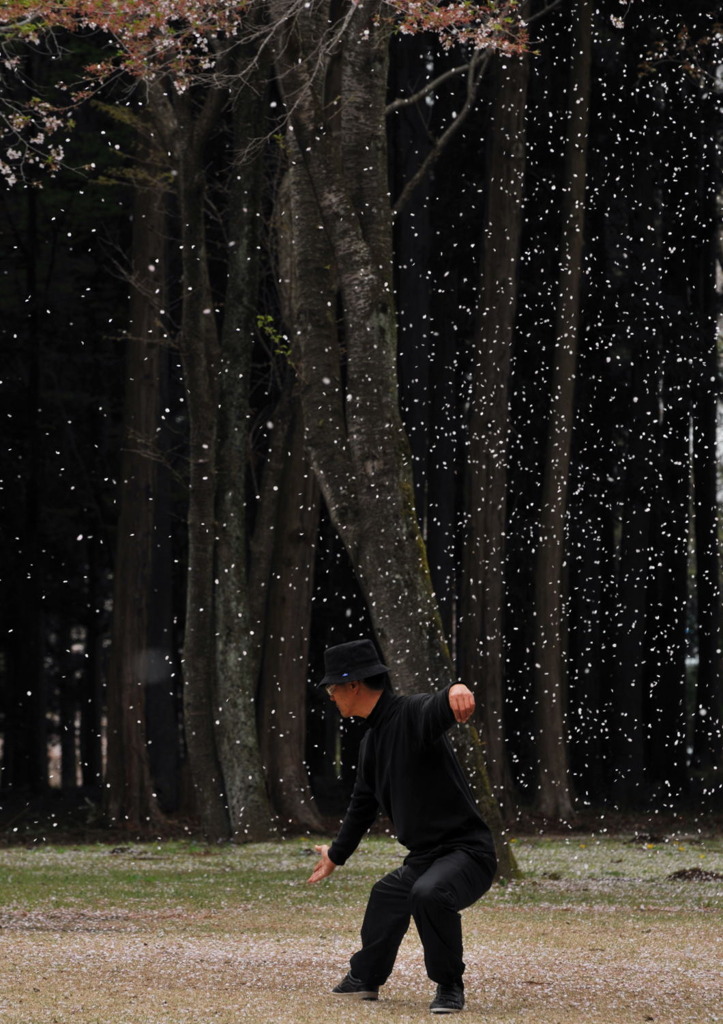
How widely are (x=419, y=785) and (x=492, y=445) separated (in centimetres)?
1539

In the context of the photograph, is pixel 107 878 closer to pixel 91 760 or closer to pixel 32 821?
pixel 32 821

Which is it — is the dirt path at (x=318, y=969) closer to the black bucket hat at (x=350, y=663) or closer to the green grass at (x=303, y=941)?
the green grass at (x=303, y=941)

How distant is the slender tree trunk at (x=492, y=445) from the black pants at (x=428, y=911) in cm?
1457

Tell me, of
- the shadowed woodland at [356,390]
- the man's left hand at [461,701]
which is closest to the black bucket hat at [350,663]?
the man's left hand at [461,701]

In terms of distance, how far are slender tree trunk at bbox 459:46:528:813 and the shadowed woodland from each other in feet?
0.14

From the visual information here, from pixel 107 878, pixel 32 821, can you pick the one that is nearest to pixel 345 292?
pixel 107 878

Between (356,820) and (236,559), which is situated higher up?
(236,559)

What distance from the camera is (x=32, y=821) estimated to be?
24.6m

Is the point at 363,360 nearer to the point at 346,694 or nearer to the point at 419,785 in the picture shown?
the point at 346,694

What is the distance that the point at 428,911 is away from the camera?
739 centimetres

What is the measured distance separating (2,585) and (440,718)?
78.4ft

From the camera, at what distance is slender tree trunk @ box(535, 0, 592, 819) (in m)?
23.1

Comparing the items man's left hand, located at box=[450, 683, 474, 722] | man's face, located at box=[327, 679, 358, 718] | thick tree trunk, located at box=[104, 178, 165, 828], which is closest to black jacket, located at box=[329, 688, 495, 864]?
man's face, located at box=[327, 679, 358, 718]

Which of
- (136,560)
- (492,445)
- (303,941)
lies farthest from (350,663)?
(492,445)
